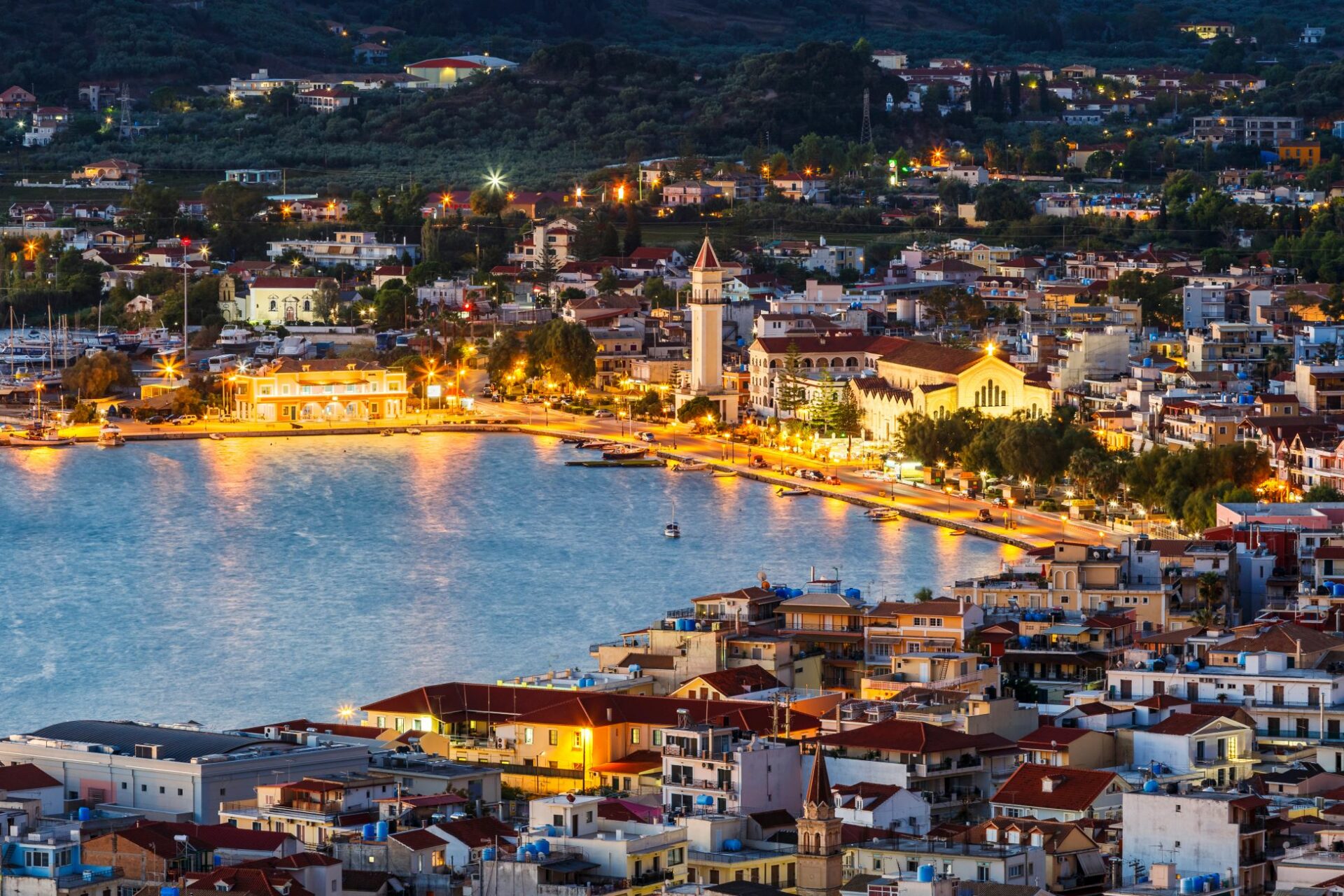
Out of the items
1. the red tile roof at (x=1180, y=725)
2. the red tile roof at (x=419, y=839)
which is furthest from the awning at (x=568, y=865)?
the red tile roof at (x=1180, y=725)

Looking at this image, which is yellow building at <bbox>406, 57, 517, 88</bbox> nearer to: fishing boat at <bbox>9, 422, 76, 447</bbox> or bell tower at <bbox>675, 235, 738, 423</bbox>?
bell tower at <bbox>675, 235, 738, 423</bbox>

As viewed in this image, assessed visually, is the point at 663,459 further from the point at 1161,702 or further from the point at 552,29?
the point at 552,29

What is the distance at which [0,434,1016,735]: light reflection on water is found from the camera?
66.0 feet

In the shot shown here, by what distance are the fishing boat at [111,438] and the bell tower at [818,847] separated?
22.6m

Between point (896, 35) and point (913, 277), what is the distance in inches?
1256

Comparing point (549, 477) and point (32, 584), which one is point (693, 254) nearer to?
point (549, 477)

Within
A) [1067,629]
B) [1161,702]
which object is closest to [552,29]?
[1067,629]

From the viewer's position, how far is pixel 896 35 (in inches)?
2886

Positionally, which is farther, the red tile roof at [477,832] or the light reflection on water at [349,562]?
the light reflection on water at [349,562]

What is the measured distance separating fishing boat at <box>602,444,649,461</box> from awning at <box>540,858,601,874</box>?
1979 cm

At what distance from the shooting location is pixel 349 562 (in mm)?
25938

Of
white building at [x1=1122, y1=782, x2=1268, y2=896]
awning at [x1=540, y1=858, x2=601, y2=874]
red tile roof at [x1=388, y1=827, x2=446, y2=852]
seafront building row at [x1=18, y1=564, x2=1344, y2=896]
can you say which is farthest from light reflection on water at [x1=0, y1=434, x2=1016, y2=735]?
white building at [x1=1122, y1=782, x2=1268, y2=896]

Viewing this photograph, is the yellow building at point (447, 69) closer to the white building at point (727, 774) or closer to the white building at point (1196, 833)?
the white building at point (727, 774)

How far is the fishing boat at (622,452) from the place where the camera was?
32.1 meters
